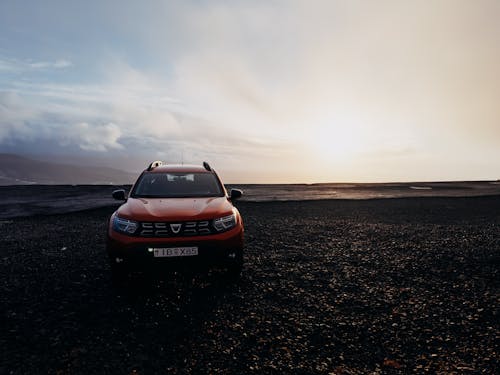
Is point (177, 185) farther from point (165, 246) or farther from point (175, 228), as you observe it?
point (165, 246)

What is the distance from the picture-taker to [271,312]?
4754mm

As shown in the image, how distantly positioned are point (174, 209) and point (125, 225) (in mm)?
793

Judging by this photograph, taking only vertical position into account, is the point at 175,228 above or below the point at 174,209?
below

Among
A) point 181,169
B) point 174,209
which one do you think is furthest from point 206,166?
point 174,209

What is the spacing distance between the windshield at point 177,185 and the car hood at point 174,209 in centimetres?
34

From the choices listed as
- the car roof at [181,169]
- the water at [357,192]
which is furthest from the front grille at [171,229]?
the water at [357,192]

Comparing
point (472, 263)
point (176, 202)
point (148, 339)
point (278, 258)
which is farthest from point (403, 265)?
point (148, 339)

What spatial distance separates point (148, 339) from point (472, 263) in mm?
6801

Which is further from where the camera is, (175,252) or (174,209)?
(174,209)

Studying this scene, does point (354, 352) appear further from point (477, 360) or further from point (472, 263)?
point (472, 263)

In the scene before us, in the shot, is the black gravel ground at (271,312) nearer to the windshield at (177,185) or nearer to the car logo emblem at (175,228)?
the car logo emblem at (175,228)

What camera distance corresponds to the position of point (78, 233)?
1038 centimetres

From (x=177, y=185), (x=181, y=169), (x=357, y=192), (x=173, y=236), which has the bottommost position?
(x=173, y=236)

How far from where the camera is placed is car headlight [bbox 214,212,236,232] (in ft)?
17.1
